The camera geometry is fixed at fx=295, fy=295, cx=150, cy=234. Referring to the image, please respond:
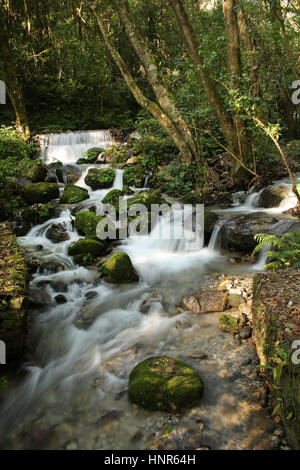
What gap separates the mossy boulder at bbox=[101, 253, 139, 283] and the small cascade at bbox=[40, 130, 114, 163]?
29.9ft

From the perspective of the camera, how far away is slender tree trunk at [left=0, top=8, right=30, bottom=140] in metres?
12.9

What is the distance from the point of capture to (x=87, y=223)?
313 inches

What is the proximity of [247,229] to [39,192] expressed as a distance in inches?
270

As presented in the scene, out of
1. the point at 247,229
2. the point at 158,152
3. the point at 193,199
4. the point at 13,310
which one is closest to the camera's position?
the point at 13,310

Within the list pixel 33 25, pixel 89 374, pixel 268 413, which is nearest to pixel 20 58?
pixel 33 25

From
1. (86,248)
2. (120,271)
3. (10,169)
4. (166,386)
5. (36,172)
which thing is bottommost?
(166,386)

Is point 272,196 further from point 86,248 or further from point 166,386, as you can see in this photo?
point 166,386

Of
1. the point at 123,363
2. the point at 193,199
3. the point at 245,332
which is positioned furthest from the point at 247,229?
the point at 123,363

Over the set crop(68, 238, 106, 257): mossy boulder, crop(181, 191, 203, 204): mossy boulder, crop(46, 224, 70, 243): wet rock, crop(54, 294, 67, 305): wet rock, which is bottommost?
crop(54, 294, 67, 305): wet rock

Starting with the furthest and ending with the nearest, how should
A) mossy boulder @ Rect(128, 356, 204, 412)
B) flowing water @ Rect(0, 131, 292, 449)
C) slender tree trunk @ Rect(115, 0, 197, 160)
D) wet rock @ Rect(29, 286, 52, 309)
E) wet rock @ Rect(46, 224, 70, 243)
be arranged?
slender tree trunk @ Rect(115, 0, 197, 160)
wet rock @ Rect(46, 224, 70, 243)
wet rock @ Rect(29, 286, 52, 309)
mossy boulder @ Rect(128, 356, 204, 412)
flowing water @ Rect(0, 131, 292, 449)

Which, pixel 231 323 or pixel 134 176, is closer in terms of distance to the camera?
pixel 231 323

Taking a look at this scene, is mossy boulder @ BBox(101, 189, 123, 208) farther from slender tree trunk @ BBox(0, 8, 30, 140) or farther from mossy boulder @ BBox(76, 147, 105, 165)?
slender tree trunk @ BBox(0, 8, 30, 140)

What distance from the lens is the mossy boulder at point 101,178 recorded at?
438 inches

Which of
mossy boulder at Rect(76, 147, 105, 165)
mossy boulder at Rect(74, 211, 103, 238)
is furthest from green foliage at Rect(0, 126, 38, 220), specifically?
mossy boulder at Rect(76, 147, 105, 165)
